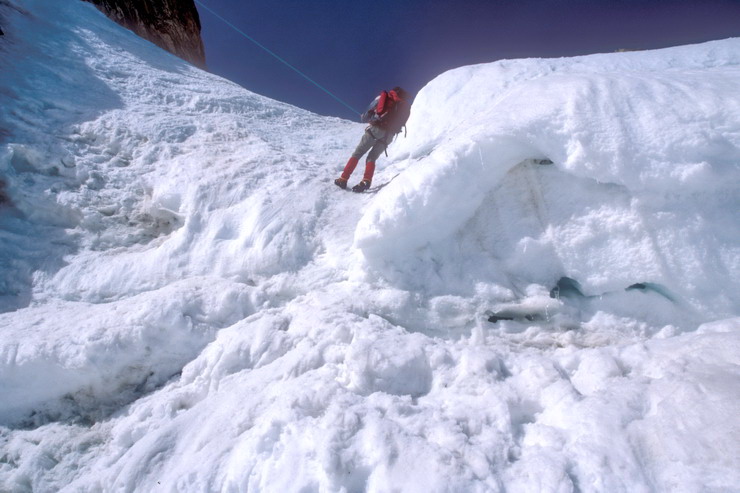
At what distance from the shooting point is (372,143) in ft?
17.4

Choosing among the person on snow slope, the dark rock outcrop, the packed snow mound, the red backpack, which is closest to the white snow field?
the packed snow mound

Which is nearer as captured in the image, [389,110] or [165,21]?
[389,110]

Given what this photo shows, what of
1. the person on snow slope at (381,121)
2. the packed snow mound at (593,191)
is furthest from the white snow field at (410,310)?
the person on snow slope at (381,121)

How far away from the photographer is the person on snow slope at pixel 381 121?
5.15m

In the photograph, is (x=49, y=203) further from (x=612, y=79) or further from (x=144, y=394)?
(x=612, y=79)

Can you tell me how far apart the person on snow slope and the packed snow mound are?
5.28 feet

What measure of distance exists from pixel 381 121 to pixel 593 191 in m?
2.89

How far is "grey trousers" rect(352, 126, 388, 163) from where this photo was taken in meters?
5.23

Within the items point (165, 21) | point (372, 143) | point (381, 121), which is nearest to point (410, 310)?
point (372, 143)

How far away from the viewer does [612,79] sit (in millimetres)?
3541

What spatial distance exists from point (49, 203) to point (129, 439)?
320 cm

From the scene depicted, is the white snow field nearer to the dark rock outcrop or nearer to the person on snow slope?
the person on snow slope

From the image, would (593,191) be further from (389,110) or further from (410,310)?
(389,110)

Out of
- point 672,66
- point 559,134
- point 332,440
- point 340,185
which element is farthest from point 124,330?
point 672,66
